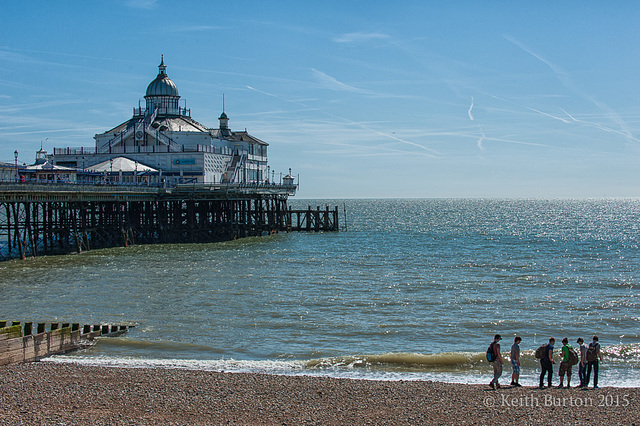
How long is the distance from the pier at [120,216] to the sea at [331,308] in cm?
316

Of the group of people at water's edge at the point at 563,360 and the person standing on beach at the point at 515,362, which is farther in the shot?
the person standing on beach at the point at 515,362

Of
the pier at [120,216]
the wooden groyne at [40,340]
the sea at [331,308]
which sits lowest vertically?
the sea at [331,308]

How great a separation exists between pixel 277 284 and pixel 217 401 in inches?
764

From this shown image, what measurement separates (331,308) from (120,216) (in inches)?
1169

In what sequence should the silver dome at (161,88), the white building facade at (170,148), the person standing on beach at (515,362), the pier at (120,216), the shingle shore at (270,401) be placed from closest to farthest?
1. the shingle shore at (270,401)
2. the person standing on beach at (515,362)
3. the pier at (120,216)
4. the white building facade at (170,148)
5. the silver dome at (161,88)

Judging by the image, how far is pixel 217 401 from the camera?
14.4m

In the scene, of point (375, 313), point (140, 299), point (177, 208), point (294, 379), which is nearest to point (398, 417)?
point (294, 379)

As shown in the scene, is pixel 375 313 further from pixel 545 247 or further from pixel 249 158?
pixel 249 158

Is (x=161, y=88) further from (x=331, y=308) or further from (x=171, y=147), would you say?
(x=331, y=308)

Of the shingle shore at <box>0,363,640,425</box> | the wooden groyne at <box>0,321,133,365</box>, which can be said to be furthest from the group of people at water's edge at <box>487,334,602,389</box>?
the wooden groyne at <box>0,321,133,365</box>

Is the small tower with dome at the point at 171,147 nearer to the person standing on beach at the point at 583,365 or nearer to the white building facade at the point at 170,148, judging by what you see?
the white building facade at the point at 170,148

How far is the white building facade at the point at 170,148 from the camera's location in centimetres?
6644

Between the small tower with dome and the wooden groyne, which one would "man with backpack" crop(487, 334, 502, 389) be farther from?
the small tower with dome

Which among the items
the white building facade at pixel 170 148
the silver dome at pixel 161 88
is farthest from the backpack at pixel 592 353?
the silver dome at pixel 161 88
